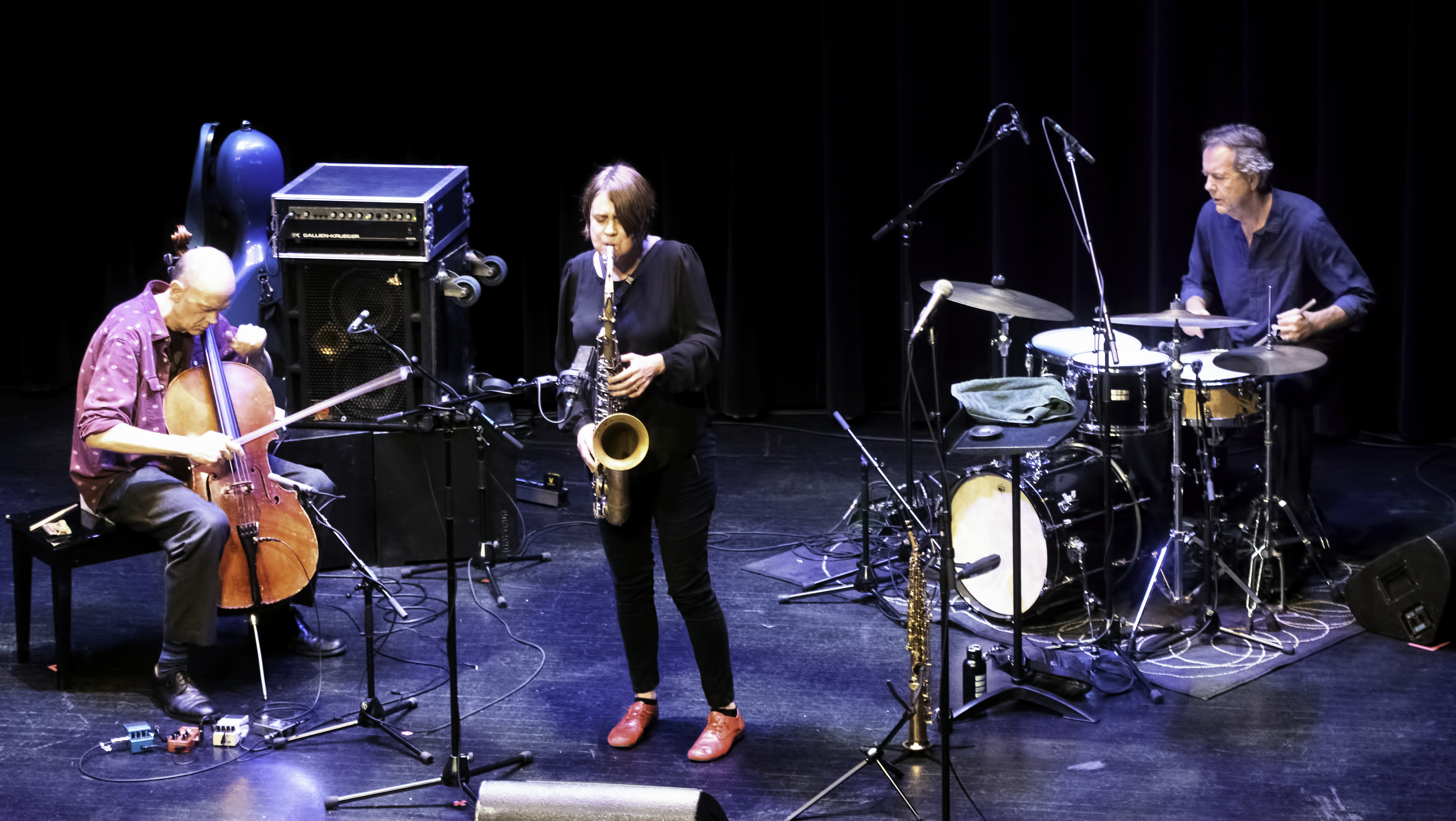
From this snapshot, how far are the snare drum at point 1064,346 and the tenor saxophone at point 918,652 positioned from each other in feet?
4.01

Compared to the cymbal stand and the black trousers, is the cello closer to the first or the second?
the black trousers

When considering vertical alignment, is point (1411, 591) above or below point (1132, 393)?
below

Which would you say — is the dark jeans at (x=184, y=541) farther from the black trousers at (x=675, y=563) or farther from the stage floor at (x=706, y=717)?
the black trousers at (x=675, y=563)

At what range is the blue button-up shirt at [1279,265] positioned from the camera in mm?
5258

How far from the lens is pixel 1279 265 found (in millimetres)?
5344

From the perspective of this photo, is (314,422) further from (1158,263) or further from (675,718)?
(1158,263)

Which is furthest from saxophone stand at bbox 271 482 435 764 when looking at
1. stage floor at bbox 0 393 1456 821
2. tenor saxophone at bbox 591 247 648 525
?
→ tenor saxophone at bbox 591 247 648 525

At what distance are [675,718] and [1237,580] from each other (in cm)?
188

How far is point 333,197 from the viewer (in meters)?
5.45

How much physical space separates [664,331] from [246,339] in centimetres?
160

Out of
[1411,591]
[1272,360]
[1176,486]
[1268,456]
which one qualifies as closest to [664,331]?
[1176,486]

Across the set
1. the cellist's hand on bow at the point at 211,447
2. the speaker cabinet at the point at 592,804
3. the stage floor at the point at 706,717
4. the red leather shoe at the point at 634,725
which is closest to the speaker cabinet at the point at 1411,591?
the stage floor at the point at 706,717

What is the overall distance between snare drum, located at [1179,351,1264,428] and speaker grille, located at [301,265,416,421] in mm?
2749

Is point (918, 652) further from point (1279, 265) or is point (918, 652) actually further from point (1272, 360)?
Answer: point (1279, 265)
